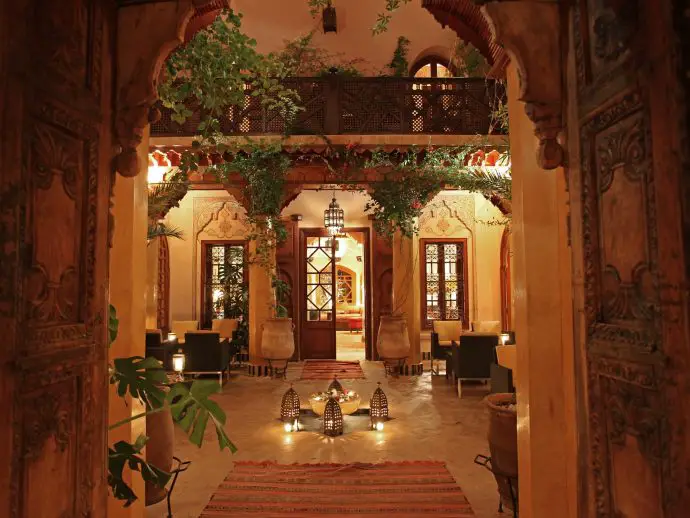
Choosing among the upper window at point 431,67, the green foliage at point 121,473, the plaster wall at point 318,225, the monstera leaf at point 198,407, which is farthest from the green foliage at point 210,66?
the plaster wall at point 318,225

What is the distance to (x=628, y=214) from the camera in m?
1.42

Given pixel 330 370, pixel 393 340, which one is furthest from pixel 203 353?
pixel 393 340

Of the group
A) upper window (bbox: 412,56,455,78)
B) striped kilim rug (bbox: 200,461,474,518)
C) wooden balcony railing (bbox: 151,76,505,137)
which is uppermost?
upper window (bbox: 412,56,455,78)

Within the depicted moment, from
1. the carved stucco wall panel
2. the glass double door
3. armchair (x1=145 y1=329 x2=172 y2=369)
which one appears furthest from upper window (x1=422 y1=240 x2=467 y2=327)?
armchair (x1=145 y1=329 x2=172 y2=369)

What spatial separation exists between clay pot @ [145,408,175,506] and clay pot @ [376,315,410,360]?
236 inches

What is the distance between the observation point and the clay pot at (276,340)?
8953 mm

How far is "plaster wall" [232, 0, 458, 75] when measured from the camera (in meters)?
9.62

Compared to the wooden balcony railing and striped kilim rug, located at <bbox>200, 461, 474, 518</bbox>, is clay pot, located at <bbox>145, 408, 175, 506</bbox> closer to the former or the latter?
striped kilim rug, located at <bbox>200, 461, 474, 518</bbox>

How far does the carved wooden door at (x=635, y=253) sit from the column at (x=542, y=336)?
3.28 ft

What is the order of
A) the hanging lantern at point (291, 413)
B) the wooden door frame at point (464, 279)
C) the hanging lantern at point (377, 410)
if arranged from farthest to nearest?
the wooden door frame at point (464, 279)
the hanging lantern at point (377, 410)
the hanging lantern at point (291, 413)

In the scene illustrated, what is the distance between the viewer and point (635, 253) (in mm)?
1393

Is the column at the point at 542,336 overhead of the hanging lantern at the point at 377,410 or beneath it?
overhead

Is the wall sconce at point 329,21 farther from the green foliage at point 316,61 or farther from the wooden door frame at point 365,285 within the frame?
the wooden door frame at point 365,285

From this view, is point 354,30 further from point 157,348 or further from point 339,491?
point 339,491
